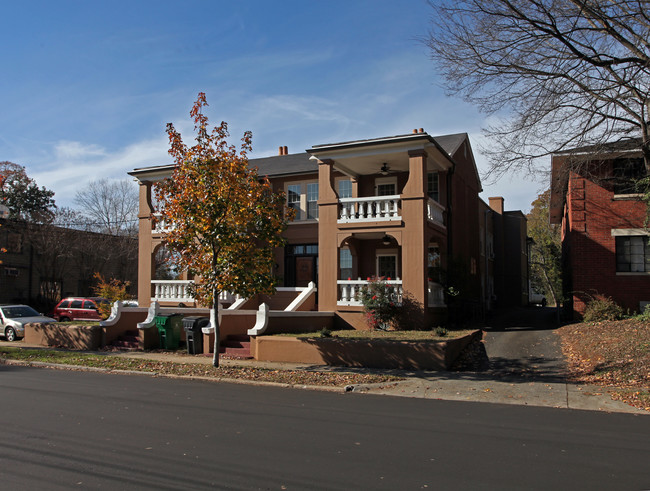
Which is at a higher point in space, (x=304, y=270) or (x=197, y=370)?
(x=304, y=270)

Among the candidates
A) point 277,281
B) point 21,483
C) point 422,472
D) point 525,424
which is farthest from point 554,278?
point 21,483

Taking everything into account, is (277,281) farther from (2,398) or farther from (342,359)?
(2,398)

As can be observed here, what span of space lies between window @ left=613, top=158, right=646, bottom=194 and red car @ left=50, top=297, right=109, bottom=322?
74.1 ft

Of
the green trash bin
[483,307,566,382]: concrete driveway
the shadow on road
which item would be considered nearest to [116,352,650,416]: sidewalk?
the shadow on road

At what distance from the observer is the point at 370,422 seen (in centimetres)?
845

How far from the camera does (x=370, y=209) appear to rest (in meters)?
20.0

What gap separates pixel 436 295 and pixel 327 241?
14.8 ft

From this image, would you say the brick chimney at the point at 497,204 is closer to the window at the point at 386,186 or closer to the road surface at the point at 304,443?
the window at the point at 386,186

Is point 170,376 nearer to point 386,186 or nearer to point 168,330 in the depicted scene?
point 168,330

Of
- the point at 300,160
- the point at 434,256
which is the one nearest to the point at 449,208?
the point at 434,256

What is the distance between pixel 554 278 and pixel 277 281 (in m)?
15.4

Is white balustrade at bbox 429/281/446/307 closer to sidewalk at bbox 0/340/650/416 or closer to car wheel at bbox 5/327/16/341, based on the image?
sidewalk at bbox 0/340/650/416

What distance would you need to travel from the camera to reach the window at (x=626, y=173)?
62.7 feet

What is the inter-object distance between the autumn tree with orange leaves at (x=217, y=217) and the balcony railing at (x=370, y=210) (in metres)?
5.96
